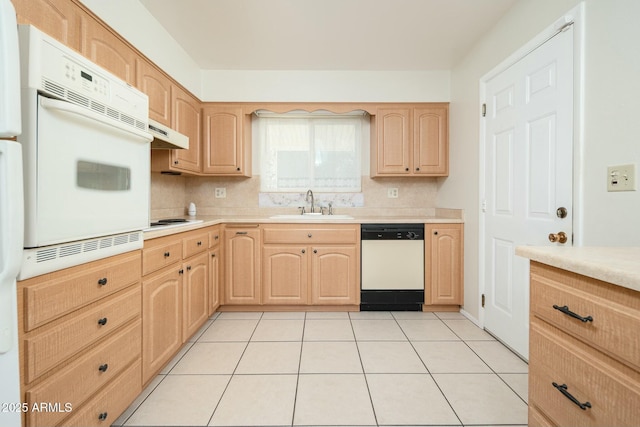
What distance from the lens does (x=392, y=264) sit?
2.83 meters

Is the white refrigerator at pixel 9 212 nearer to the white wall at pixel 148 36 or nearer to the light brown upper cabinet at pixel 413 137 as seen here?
the white wall at pixel 148 36

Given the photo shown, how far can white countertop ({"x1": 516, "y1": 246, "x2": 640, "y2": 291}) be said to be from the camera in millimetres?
679

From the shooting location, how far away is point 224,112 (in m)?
3.08

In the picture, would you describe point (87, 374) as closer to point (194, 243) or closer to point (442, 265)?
point (194, 243)

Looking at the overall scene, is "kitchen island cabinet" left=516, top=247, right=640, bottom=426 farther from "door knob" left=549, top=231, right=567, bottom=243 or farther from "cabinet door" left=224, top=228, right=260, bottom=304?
"cabinet door" left=224, top=228, right=260, bottom=304

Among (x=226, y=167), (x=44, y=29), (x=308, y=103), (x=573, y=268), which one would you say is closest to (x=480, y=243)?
(x=573, y=268)

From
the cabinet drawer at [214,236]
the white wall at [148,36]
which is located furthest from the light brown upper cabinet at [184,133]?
the cabinet drawer at [214,236]

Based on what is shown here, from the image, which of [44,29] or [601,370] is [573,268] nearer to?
[601,370]

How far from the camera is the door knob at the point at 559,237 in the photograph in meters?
1.59

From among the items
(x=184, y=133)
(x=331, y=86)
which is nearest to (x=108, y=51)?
(x=184, y=133)

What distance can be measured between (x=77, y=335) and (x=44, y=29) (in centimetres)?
135

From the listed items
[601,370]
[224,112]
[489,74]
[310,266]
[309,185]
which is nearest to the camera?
[601,370]

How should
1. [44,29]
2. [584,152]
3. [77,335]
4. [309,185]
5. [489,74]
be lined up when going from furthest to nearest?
[309,185], [489,74], [584,152], [44,29], [77,335]

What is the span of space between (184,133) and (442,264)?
108 inches
